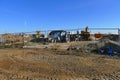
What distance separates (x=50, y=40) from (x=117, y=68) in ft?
63.7

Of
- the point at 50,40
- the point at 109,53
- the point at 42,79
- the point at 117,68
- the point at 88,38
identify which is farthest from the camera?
the point at 88,38

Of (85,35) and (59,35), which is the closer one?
(59,35)

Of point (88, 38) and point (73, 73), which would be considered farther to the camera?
point (88, 38)

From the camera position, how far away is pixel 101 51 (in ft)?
57.3

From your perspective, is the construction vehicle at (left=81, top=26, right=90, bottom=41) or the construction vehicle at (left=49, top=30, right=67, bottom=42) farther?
the construction vehicle at (left=81, top=26, right=90, bottom=41)

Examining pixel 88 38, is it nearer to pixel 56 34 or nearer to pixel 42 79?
pixel 56 34

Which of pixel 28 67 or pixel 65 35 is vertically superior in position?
pixel 65 35

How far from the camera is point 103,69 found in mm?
10242

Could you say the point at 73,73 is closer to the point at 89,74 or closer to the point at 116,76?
the point at 89,74

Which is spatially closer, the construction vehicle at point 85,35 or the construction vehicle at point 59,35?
the construction vehicle at point 59,35

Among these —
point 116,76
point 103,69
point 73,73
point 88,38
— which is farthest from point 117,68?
point 88,38

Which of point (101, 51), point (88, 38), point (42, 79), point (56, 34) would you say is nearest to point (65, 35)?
point (56, 34)

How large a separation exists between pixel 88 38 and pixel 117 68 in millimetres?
23941

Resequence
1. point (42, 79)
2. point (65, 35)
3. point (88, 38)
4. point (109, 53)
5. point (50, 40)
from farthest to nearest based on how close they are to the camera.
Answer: point (88, 38)
point (65, 35)
point (50, 40)
point (109, 53)
point (42, 79)
